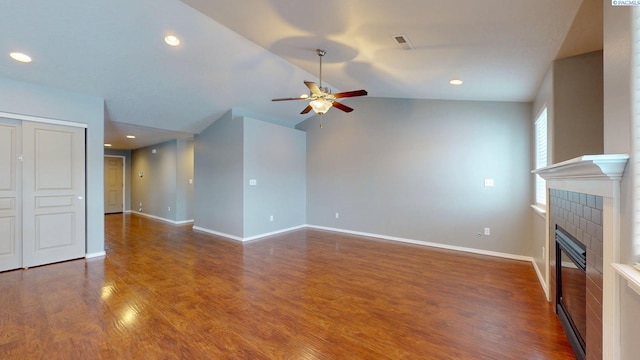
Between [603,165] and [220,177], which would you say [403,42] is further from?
[220,177]

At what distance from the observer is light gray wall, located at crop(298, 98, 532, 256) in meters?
4.34

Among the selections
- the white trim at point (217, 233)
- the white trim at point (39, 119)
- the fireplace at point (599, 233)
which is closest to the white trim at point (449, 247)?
the white trim at point (217, 233)

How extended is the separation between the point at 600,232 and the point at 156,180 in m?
9.53

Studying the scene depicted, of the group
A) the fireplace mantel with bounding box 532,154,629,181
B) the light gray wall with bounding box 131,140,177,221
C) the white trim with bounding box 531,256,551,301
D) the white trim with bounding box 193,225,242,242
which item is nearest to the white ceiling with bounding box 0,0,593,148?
the fireplace mantel with bounding box 532,154,629,181

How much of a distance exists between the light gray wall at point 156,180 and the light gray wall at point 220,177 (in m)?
1.79

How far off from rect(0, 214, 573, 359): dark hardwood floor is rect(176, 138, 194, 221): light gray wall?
3217 millimetres

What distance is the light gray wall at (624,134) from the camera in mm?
1204

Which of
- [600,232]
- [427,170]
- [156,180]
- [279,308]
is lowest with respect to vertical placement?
[279,308]

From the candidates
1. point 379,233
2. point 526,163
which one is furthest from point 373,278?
point 526,163

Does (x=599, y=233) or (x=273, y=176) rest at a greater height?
(x=273, y=176)

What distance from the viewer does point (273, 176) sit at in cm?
612

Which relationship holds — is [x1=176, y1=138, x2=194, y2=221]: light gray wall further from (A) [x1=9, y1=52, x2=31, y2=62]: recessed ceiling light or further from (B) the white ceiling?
(A) [x1=9, y1=52, x2=31, y2=62]: recessed ceiling light

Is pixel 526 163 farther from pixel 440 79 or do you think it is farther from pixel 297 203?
pixel 297 203

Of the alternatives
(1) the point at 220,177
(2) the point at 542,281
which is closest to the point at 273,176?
(1) the point at 220,177
